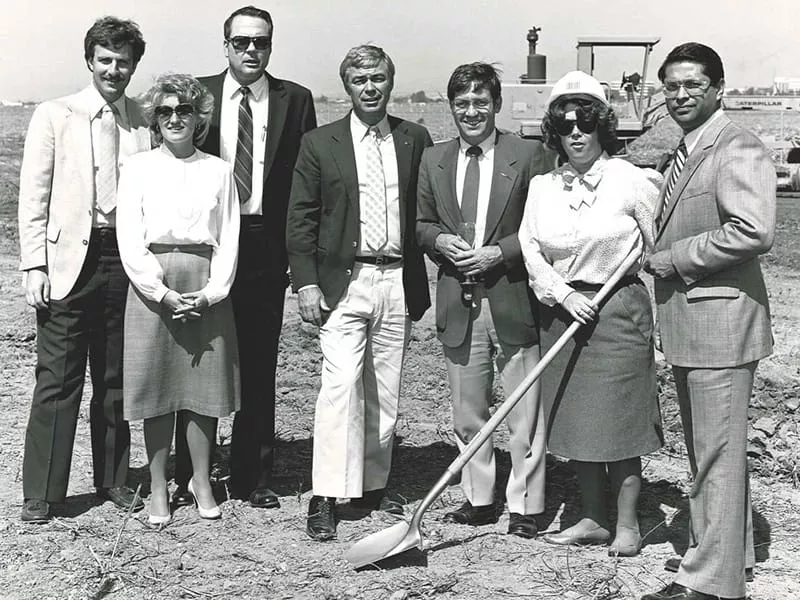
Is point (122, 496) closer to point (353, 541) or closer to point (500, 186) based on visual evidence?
point (353, 541)

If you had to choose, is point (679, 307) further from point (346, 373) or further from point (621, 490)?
point (346, 373)

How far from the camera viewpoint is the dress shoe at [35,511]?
15.2 feet

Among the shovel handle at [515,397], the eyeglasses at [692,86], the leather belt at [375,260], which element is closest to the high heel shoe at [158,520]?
the shovel handle at [515,397]

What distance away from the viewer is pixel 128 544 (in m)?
4.40

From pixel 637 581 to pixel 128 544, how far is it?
2125mm

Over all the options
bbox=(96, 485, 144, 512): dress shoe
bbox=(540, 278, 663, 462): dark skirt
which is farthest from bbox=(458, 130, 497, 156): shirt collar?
bbox=(96, 485, 144, 512): dress shoe

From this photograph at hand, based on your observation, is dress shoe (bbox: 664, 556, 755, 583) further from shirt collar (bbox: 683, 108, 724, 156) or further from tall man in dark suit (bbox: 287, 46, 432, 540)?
shirt collar (bbox: 683, 108, 724, 156)

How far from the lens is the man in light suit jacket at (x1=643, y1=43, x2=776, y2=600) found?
3559mm

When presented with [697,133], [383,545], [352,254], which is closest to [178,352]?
[352,254]

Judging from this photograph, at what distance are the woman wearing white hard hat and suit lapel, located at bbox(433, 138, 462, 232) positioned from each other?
1.07 feet

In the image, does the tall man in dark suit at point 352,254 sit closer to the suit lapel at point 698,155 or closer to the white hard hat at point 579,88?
the white hard hat at point 579,88

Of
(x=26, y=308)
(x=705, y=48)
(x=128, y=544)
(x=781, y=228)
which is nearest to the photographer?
(x=705, y=48)

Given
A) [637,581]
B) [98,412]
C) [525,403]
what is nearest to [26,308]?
[98,412]

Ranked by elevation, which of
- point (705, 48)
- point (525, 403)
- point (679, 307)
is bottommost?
point (525, 403)
